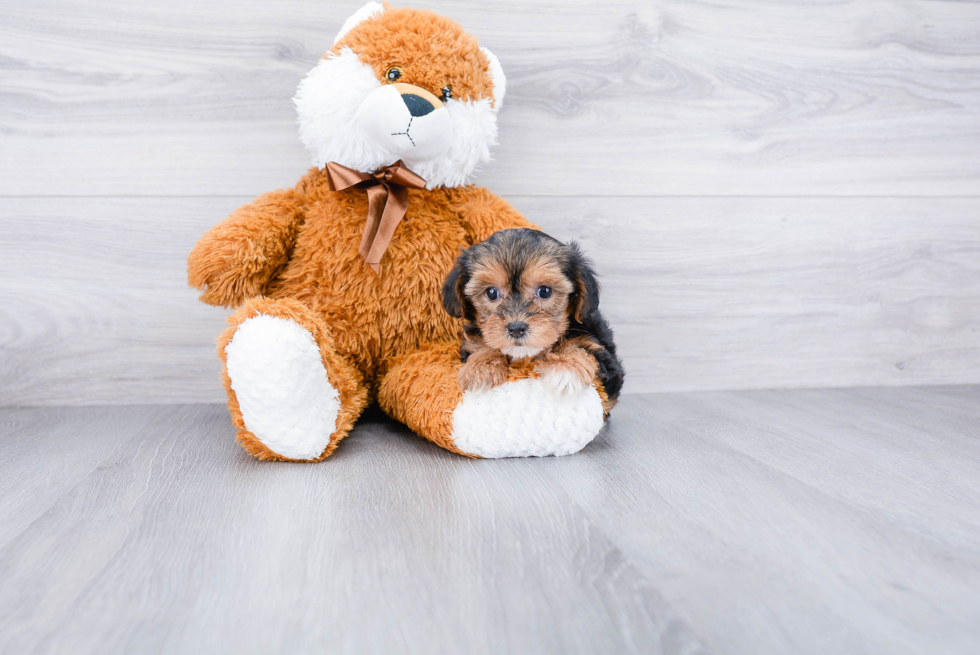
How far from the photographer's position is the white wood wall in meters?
1.41

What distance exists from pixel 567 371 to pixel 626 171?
690 millimetres

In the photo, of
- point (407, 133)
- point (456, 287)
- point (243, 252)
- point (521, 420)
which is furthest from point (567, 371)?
point (243, 252)

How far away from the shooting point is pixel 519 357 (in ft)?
3.48

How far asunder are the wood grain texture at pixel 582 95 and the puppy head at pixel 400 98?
0.28 meters

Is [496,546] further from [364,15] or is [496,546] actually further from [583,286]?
[364,15]

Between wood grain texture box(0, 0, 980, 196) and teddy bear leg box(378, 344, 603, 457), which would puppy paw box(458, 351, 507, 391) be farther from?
wood grain texture box(0, 0, 980, 196)

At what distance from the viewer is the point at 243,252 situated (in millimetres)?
1136

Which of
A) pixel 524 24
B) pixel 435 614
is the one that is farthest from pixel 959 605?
pixel 524 24

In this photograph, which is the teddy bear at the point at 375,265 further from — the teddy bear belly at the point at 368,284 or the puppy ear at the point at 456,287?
the puppy ear at the point at 456,287

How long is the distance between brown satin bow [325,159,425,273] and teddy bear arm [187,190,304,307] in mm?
130

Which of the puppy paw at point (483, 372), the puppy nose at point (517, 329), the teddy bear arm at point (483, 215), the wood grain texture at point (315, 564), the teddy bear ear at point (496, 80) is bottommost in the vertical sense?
the wood grain texture at point (315, 564)

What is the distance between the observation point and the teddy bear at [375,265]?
1.04 m

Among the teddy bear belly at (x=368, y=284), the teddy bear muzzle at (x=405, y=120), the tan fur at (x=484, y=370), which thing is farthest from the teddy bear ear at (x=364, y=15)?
the tan fur at (x=484, y=370)

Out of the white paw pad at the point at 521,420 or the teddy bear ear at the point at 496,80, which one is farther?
the teddy bear ear at the point at 496,80
